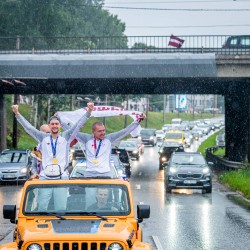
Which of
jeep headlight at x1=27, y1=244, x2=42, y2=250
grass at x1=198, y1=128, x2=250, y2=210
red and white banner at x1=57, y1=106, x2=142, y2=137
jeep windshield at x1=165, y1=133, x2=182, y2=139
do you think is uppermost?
red and white banner at x1=57, y1=106, x2=142, y2=137

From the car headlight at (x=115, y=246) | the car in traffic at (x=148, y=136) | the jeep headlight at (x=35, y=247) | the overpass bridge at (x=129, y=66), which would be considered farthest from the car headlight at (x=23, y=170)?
the car in traffic at (x=148, y=136)

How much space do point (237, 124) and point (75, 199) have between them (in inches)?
1765

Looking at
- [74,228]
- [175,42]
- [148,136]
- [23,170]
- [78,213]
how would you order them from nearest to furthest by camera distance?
[74,228], [78,213], [23,170], [175,42], [148,136]

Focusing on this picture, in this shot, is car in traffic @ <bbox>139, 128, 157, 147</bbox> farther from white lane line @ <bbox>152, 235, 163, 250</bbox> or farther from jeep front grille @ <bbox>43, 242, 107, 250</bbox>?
jeep front grille @ <bbox>43, 242, 107, 250</bbox>

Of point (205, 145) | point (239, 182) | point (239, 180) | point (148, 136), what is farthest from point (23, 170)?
point (148, 136)

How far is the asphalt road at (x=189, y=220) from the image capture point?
17234mm

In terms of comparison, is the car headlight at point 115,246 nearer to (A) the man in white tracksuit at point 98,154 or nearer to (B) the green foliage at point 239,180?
(A) the man in white tracksuit at point 98,154

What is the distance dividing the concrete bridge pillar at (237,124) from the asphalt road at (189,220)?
1531cm

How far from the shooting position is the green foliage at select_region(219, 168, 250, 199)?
31594mm

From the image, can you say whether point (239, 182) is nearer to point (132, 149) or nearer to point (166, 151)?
point (166, 151)

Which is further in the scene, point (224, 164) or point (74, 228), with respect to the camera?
point (224, 164)

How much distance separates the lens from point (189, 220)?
72.1ft

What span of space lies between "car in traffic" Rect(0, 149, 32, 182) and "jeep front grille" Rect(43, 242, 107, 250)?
1103 inches

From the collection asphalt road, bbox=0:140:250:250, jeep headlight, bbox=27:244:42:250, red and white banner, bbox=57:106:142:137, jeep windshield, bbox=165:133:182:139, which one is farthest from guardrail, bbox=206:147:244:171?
jeep headlight, bbox=27:244:42:250
